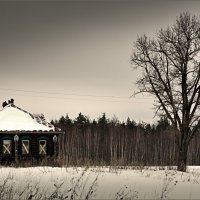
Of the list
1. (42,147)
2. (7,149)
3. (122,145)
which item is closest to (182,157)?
(42,147)

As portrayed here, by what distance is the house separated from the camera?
1321 inches

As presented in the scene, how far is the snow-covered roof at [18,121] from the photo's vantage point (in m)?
33.8

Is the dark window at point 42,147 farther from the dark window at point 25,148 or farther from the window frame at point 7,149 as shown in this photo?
the window frame at point 7,149

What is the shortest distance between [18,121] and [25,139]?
172 cm

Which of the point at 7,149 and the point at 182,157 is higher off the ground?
the point at 7,149

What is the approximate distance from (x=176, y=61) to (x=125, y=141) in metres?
51.2

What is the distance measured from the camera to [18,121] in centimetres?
3481

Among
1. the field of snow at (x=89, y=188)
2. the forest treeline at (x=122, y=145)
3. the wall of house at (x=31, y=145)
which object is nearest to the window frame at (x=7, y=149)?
the wall of house at (x=31, y=145)

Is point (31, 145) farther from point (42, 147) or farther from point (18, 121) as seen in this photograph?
point (18, 121)

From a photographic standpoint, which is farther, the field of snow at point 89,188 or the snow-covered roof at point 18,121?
the snow-covered roof at point 18,121

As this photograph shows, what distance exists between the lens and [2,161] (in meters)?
33.3

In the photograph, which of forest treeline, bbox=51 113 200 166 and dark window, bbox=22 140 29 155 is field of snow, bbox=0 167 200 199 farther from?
forest treeline, bbox=51 113 200 166

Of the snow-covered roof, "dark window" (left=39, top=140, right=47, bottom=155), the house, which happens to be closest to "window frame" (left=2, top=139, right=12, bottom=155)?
the house

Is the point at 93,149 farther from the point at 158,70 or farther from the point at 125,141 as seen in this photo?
the point at 158,70
